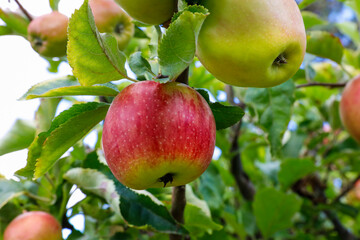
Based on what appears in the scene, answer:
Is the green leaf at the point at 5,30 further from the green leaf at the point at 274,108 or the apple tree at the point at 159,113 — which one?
the green leaf at the point at 274,108

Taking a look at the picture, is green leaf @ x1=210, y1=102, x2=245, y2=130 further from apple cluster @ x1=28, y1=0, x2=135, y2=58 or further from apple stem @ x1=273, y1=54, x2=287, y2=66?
apple cluster @ x1=28, y1=0, x2=135, y2=58

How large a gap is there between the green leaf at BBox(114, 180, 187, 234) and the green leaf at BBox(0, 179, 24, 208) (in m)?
0.23

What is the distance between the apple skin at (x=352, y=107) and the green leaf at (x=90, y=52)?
0.71 meters

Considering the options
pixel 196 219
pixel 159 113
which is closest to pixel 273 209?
pixel 196 219

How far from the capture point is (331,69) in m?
1.64

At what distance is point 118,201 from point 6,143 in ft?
0.80

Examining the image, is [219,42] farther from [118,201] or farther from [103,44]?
[118,201]

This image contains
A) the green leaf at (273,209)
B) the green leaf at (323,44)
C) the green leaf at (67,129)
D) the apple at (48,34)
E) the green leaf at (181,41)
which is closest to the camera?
the green leaf at (181,41)

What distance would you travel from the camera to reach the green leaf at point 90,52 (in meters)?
0.52

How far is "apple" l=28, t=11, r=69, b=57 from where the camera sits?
872mm

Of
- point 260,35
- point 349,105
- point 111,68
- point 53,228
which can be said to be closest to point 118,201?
point 53,228

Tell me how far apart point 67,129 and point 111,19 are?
43 centimetres

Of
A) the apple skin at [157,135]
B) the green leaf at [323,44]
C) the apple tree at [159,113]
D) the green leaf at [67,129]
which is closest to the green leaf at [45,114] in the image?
the apple tree at [159,113]

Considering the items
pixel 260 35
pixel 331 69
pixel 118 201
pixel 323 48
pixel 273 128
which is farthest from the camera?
pixel 331 69
